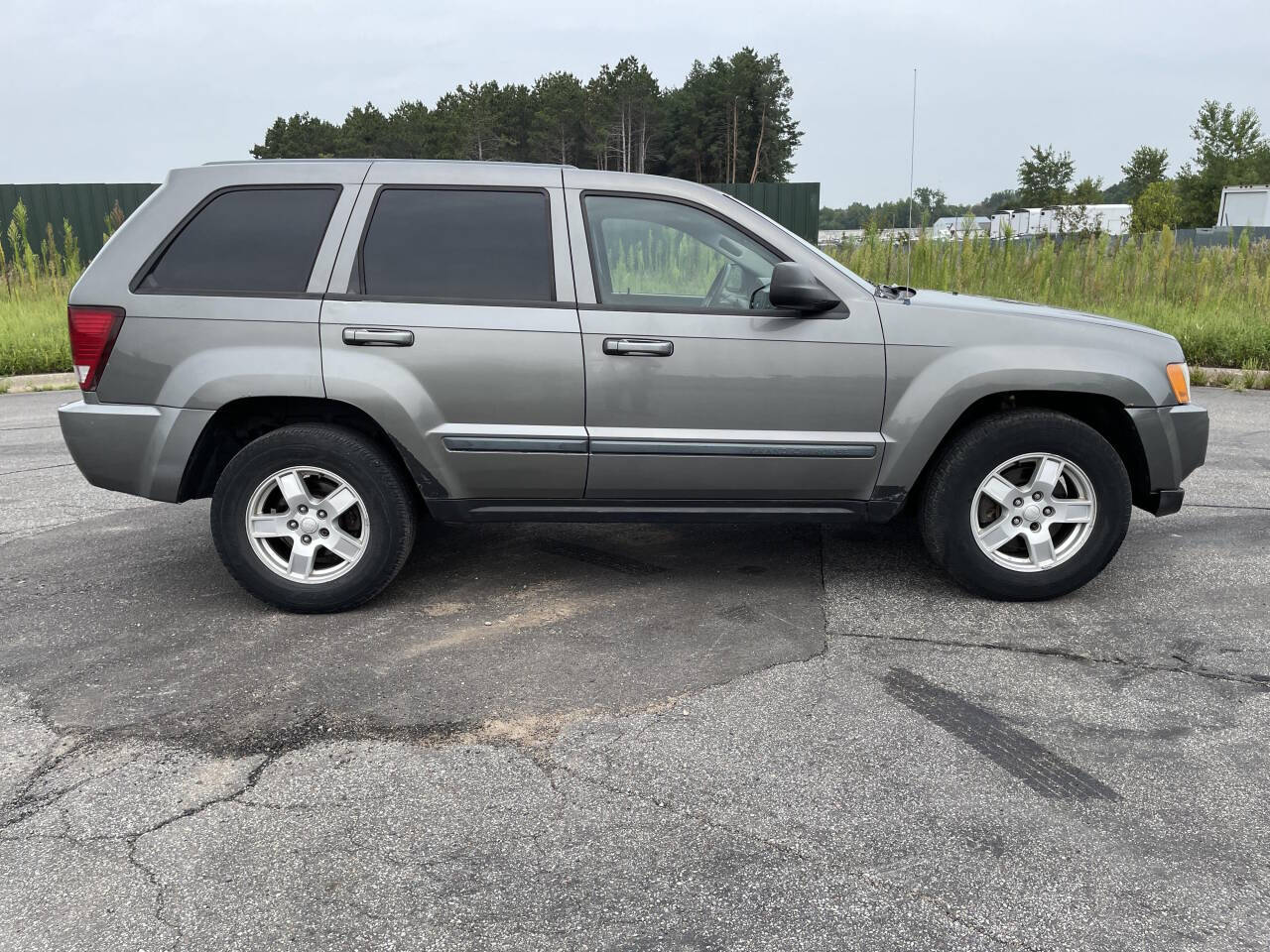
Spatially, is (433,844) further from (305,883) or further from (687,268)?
(687,268)

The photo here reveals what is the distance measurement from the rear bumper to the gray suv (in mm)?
12

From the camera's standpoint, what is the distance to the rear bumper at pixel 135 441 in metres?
4.46

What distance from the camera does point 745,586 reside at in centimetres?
498

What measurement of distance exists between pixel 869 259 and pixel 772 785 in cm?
1314

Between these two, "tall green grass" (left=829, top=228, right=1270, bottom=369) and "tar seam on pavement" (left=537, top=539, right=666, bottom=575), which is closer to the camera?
"tar seam on pavement" (left=537, top=539, right=666, bottom=575)

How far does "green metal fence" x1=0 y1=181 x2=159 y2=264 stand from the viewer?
22547mm

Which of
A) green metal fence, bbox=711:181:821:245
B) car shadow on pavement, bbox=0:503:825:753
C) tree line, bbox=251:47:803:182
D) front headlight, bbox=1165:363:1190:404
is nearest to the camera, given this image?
car shadow on pavement, bbox=0:503:825:753

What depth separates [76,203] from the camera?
75.0 ft

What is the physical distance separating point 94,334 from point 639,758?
9.83 ft

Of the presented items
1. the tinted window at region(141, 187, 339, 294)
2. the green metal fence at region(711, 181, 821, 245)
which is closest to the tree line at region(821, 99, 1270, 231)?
the green metal fence at region(711, 181, 821, 245)

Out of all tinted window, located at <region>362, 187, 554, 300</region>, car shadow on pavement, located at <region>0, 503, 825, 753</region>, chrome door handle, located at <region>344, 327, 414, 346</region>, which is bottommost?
car shadow on pavement, located at <region>0, 503, 825, 753</region>

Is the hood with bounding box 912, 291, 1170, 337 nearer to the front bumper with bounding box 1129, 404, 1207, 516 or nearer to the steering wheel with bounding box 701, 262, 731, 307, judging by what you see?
the front bumper with bounding box 1129, 404, 1207, 516

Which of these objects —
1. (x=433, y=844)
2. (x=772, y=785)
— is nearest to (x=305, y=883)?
(x=433, y=844)

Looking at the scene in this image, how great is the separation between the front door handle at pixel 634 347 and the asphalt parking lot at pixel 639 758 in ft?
3.74
